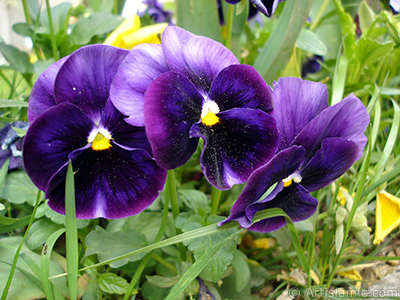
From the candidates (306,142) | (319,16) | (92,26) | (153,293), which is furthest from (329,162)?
(319,16)

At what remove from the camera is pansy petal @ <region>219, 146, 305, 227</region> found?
40 cm

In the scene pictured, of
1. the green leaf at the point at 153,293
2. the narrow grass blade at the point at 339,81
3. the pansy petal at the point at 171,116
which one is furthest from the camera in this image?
the narrow grass blade at the point at 339,81

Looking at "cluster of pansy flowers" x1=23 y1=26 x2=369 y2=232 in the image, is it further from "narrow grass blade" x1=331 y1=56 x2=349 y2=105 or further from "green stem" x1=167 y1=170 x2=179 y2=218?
"narrow grass blade" x1=331 y1=56 x2=349 y2=105

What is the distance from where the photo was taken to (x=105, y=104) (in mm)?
442

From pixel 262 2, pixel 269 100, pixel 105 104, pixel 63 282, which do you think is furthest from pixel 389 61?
pixel 63 282

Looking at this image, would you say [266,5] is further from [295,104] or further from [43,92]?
[43,92]

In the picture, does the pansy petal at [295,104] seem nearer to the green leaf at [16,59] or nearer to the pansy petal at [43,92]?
the pansy petal at [43,92]

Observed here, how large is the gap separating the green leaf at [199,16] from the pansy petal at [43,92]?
16.4 inches

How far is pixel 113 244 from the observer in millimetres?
543

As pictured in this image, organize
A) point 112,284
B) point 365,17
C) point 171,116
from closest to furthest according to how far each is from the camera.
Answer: point 171,116, point 112,284, point 365,17

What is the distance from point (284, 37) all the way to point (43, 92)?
0.44 meters

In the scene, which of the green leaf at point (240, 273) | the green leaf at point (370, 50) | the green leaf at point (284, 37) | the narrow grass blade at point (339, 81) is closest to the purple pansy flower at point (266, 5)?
the green leaf at point (284, 37)

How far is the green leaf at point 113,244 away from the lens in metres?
0.52
